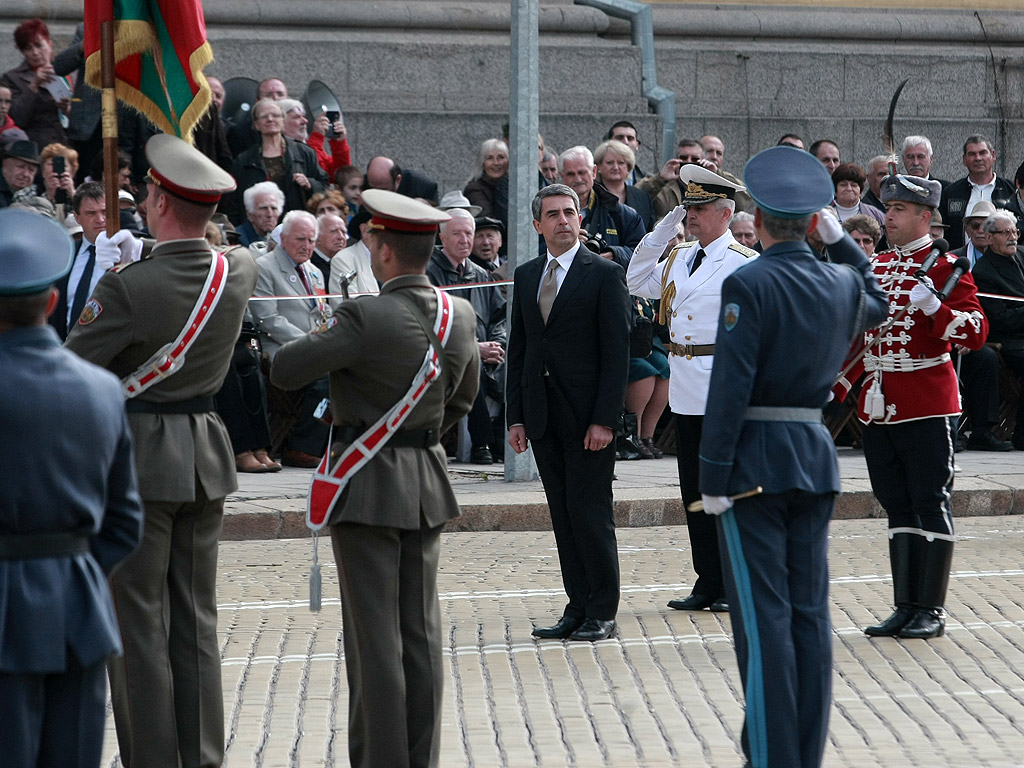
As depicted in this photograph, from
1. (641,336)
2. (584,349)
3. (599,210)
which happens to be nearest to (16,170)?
(599,210)

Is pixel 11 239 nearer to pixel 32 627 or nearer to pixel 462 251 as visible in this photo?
pixel 32 627

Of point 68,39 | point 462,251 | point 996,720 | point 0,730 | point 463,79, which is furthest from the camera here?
point 463,79

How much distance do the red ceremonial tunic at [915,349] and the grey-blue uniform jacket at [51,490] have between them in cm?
466

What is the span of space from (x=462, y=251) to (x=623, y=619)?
5.68m

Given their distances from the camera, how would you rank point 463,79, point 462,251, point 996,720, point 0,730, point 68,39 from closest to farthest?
point 0,730, point 996,720, point 462,251, point 68,39, point 463,79

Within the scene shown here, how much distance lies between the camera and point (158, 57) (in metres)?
8.19

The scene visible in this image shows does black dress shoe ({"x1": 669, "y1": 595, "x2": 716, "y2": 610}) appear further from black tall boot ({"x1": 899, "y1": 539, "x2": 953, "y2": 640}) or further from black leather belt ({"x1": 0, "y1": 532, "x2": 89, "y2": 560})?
black leather belt ({"x1": 0, "y1": 532, "x2": 89, "y2": 560})

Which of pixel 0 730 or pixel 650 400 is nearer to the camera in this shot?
pixel 0 730

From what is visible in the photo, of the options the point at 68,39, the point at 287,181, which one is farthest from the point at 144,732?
the point at 68,39

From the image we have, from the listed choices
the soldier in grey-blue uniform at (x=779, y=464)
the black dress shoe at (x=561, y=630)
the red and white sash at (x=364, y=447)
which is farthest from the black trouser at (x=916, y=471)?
the red and white sash at (x=364, y=447)

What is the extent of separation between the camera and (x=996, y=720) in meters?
6.48

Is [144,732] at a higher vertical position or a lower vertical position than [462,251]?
lower

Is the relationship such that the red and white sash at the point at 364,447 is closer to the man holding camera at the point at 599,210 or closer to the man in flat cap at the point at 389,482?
the man in flat cap at the point at 389,482

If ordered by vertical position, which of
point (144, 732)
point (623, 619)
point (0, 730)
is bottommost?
point (623, 619)
